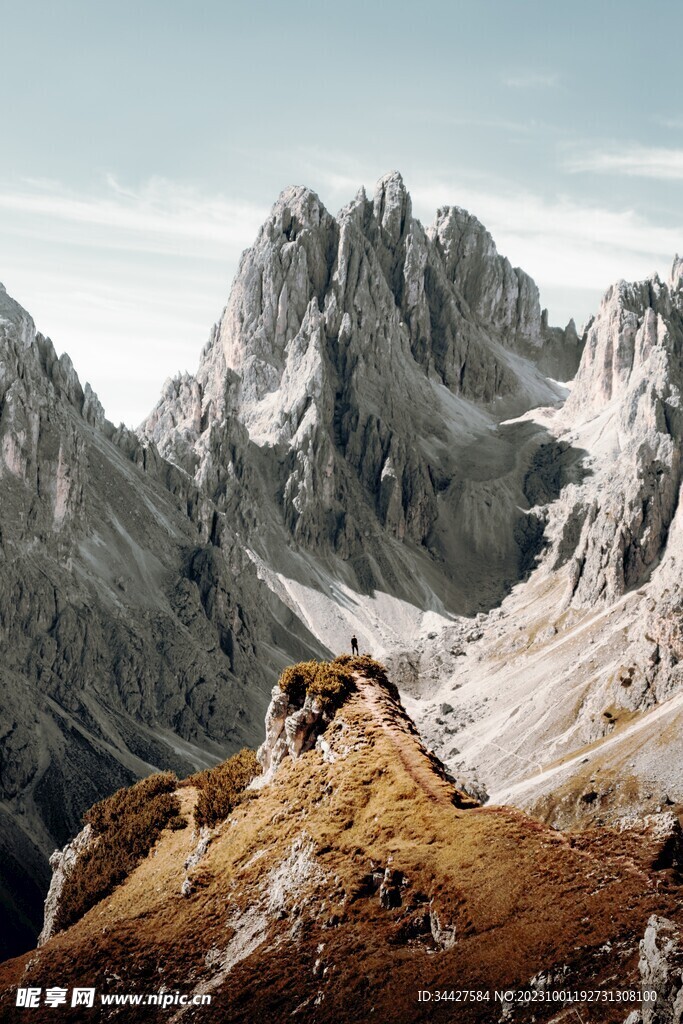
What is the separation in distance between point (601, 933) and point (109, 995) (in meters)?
11.5

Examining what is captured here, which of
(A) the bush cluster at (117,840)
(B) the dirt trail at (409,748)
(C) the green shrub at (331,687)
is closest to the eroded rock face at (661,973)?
(B) the dirt trail at (409,748)

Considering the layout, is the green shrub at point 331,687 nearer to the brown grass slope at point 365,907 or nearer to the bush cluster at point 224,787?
the brown grass slope at point 365,907

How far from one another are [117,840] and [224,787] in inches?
172

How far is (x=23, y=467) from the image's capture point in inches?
6609

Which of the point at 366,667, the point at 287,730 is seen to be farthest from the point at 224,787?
the point at 366,667

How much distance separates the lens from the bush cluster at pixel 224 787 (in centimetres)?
3306

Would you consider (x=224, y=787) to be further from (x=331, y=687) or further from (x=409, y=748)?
(x=409, y=748)

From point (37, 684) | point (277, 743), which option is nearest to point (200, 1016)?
point (277, 743)

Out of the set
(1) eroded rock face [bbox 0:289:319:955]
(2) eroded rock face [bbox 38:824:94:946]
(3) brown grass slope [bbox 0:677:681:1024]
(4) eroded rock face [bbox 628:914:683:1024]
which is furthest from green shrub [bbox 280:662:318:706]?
(1) eroded rock face [bbox 0:289:319:955]

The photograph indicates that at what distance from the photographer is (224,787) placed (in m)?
34.8

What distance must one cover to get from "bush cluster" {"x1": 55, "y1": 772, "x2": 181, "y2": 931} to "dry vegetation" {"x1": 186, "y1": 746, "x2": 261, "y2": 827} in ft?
4.79

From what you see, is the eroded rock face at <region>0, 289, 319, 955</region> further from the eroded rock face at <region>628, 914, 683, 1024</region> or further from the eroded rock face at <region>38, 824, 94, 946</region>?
the eroded rock face at <region>628, 914, 683, 1024</region>

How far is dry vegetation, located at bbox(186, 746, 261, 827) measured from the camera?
33062mm

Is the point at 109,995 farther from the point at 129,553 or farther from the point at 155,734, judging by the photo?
the point at 129,553
